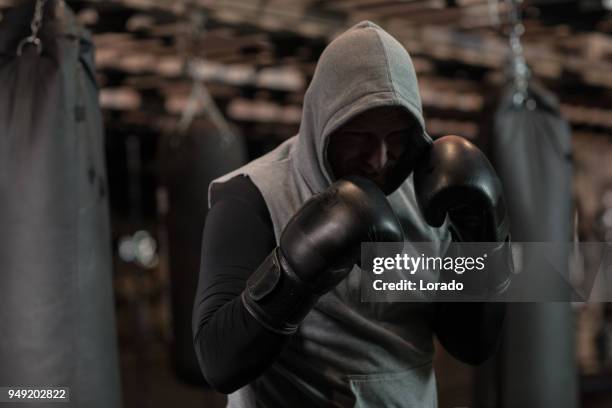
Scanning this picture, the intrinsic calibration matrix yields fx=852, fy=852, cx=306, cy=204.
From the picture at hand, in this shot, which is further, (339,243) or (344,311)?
(344,311)

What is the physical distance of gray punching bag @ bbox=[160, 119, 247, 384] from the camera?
3.70 meters

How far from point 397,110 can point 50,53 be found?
2.49 ft

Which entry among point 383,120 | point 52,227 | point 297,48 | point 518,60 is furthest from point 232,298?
point 297,48

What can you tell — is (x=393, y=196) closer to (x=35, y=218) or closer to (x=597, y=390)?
(x=35, y=218)

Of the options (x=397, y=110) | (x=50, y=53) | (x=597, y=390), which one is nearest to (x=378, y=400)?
(x=397, y=110)

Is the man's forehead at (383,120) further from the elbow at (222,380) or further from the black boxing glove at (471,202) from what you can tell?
the elbow at (222,380)

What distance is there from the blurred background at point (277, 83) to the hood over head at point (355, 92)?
0.38 m

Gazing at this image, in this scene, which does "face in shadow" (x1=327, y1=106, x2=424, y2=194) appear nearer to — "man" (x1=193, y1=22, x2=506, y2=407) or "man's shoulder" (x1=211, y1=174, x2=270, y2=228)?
"man" (x1=193, y1=22, x2=506, y2=407)

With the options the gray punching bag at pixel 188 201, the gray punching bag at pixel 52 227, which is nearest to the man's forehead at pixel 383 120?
the gray punching bag at pixel 52 227

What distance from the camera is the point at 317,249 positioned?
39.1 inches

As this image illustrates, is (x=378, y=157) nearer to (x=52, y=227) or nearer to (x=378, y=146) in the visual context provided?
(x=378, y=146)

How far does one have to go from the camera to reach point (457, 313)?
1264 millimetres

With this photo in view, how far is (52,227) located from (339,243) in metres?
0.75

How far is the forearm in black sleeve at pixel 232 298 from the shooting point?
1041mm
